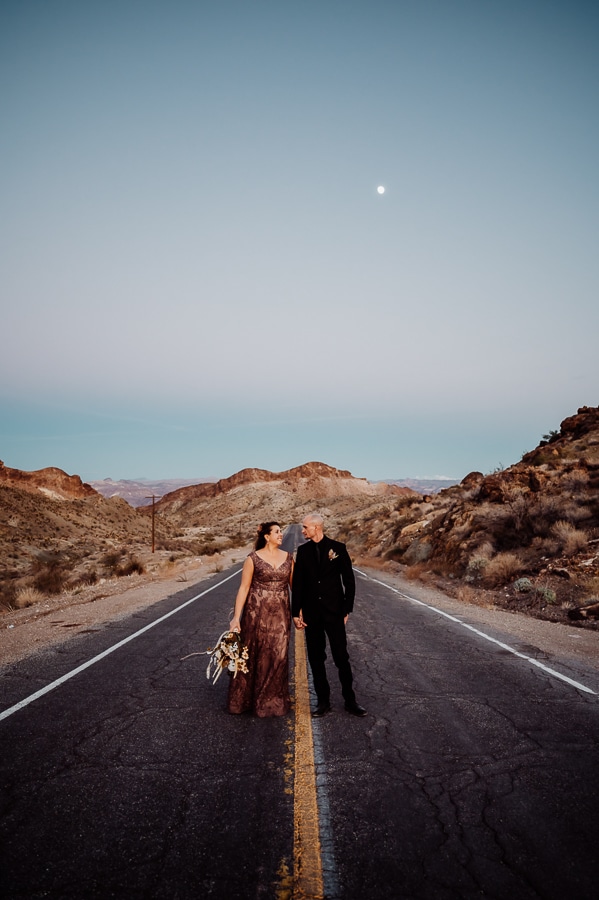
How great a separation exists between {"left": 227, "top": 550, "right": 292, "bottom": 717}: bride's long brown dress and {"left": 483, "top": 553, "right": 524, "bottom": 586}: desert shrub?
41.0 feet

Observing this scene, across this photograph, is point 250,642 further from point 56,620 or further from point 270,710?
point 56,620

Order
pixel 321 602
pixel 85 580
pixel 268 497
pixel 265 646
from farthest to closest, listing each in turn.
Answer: pixel 268 497
pixel 85 580
pixel 321 602
pixel 265 646

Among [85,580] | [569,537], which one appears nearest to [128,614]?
[85,580]

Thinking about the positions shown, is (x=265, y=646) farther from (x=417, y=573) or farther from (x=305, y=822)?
(x=417, y=573)

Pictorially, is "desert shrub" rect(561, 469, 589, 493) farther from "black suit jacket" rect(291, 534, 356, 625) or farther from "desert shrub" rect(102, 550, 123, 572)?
"desert shrub" rect(102, 550, 123, 572)

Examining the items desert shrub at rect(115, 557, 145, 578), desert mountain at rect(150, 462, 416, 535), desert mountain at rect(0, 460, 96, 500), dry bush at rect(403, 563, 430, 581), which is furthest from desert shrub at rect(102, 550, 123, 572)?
desert mountain at rect(150, 462, 416, 535)

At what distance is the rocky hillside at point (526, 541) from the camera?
13.2 meters

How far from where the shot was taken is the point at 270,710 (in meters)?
Result: 5.21

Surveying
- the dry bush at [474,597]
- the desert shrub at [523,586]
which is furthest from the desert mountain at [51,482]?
the desert shrub at [523,586]

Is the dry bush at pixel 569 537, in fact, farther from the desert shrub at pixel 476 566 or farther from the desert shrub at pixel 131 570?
the desert shrub at pixel 131 570

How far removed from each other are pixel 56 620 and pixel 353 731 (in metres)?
9.45

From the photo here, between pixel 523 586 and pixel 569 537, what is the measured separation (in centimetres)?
250

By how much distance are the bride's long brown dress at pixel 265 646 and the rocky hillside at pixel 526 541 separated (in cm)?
867

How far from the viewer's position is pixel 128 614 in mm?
11938
